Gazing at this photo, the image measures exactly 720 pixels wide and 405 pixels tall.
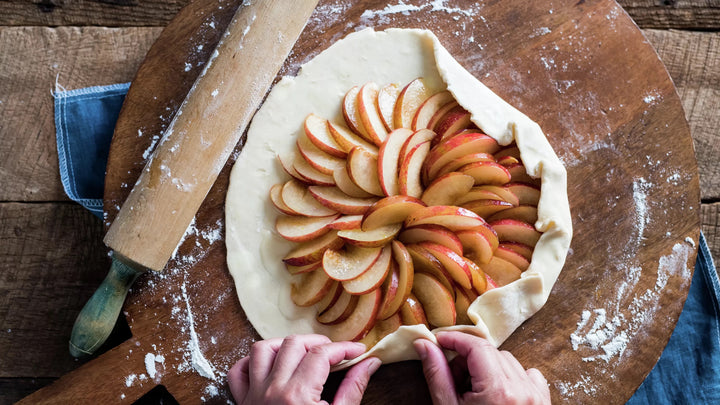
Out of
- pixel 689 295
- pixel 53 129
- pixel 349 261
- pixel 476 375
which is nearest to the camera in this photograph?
pixel 476 375

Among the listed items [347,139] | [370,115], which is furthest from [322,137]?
[370,115]

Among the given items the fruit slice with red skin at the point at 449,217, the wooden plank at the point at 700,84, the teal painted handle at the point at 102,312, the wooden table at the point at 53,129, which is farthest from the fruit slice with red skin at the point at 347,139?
the wooden plank at the point at 700,84

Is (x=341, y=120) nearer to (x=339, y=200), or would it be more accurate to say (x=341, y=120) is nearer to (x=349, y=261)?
(x=339, y=200)

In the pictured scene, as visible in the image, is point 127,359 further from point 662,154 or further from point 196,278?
point 662,154

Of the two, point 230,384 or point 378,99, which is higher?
point 378,99

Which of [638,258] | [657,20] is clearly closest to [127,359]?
[638,258]

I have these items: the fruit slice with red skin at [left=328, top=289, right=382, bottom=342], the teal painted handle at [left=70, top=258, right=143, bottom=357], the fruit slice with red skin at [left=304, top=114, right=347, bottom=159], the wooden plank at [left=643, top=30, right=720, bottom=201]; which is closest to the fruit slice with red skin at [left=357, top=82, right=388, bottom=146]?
the fruit slice with red skin at [left=304, top=114, right=347, bottom=159]

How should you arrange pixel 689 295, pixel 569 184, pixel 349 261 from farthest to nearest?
pixel 689 295 → pixel 569 184 → pixel 349 261
